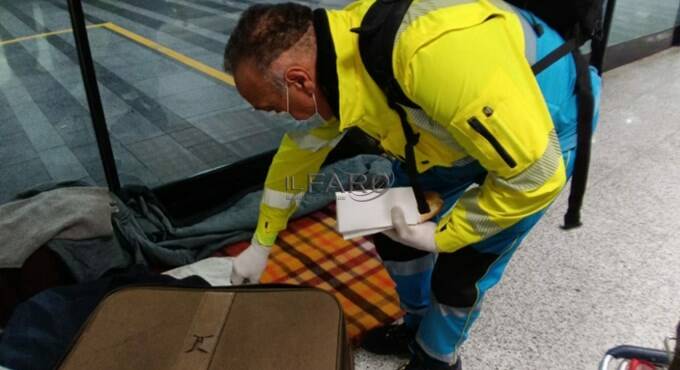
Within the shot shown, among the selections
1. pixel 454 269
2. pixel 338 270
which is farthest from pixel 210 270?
pixel 454 269

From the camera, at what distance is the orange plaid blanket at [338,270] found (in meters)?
1.65

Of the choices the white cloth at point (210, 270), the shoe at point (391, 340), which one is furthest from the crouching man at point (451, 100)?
the white cloth at point (210, 270)

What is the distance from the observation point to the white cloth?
69.7 inches

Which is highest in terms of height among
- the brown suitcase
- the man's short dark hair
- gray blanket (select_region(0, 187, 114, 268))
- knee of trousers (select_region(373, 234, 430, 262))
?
the man's short dark hair

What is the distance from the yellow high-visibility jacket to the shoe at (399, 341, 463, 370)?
1.33ft

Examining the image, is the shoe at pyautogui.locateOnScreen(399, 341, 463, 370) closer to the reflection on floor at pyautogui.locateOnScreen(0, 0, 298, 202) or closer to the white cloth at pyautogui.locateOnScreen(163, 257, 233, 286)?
the white cloth at pyautogui.locateOnScreen(163, 257, 233, 286)

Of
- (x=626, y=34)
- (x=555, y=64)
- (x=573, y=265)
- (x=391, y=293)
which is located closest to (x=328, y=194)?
(x=391, y=293)

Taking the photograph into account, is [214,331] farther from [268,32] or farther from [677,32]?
[677,32]

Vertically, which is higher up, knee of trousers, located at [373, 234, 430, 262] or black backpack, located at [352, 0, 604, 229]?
black backpack, located at [352, 0, 604, 229]

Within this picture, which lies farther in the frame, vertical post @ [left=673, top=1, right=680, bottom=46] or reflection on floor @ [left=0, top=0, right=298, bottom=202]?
vertical post @ [left=673, top=1, right=680, bottom=46]

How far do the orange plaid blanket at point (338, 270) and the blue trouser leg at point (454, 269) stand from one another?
0.95 feet

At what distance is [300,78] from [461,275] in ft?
1.83

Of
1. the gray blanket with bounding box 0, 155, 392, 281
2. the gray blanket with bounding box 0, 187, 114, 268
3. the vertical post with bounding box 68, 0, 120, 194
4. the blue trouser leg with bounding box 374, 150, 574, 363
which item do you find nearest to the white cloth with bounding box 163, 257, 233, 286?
the gray blanket with bounding box 0, 155, 392, 281

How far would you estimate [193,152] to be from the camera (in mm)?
2402
